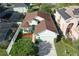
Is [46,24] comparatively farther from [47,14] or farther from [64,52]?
[64,52]

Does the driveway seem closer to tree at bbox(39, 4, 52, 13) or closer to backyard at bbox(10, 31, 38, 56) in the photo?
backyard at bbox(10, 31, 38, 56)

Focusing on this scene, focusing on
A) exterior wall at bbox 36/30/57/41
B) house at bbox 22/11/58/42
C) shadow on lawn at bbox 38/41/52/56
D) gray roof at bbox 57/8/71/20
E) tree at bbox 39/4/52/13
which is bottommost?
shadow on lawn at bbox 38/41/52/56

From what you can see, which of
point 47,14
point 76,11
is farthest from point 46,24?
point 76,11

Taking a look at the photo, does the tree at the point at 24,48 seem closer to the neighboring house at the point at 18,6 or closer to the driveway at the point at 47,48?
the driveway at the point at 47,48

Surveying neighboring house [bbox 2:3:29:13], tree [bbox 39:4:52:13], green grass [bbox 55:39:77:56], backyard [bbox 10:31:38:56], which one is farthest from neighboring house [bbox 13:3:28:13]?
green grass [bbox 55:39:77:56]

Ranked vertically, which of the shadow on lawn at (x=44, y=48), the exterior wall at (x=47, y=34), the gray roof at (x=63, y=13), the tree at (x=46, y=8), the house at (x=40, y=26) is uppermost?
the tree at (x=46, y=8)

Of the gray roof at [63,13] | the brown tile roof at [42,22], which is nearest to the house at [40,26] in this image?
the brown tile roof at [42,22]
